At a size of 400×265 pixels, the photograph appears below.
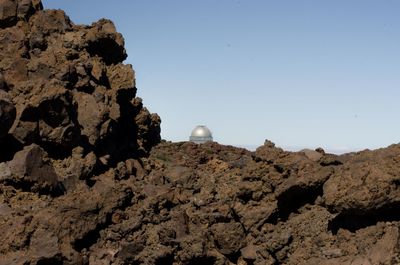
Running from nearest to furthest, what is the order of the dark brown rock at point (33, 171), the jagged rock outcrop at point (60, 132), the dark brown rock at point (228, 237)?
1. the jagged rock outcrop at point (60, 132)
2. the dark brown rock at point (33, 171)
3. the dark brown rock at point (228, 237)

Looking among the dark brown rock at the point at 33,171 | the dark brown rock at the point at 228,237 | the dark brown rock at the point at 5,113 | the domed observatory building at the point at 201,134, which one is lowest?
the dark brown rock at the point at 228,237

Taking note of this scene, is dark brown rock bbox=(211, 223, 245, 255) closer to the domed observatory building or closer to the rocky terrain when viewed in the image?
the rocky terrain

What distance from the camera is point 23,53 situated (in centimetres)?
1616

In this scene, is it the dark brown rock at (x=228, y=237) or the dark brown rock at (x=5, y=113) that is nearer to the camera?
the dark brown rock at (x=5, y=113)

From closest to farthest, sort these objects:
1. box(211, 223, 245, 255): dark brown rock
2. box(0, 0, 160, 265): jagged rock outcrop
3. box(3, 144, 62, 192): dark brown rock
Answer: box(0, 0, 160, 265): jagged rock outcrop → box(3, 144, 62, 192): dark brown rock → box(211, 223, 245, 255): dark brown rock

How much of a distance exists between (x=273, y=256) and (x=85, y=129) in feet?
23.4

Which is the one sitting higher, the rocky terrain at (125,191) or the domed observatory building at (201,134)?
the domed observatory building at (201,134)

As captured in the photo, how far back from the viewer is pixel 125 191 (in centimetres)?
1402

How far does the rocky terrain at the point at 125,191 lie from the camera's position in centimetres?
1188

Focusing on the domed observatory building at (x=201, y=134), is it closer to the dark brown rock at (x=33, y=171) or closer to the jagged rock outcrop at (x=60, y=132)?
the jagged rock outcrop at (x=60, y=132)

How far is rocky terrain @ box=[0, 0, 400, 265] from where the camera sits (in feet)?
39.0

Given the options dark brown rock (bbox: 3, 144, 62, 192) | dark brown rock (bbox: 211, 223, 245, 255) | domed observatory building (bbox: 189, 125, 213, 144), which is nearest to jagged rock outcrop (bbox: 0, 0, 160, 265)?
dark brown rock (bbox: 3, 144, 62, 192)

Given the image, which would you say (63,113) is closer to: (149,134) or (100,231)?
(100,231)

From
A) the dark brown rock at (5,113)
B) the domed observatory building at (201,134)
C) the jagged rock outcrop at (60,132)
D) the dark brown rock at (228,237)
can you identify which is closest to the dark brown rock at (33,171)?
the jagged rock outcrop at (60,132)
